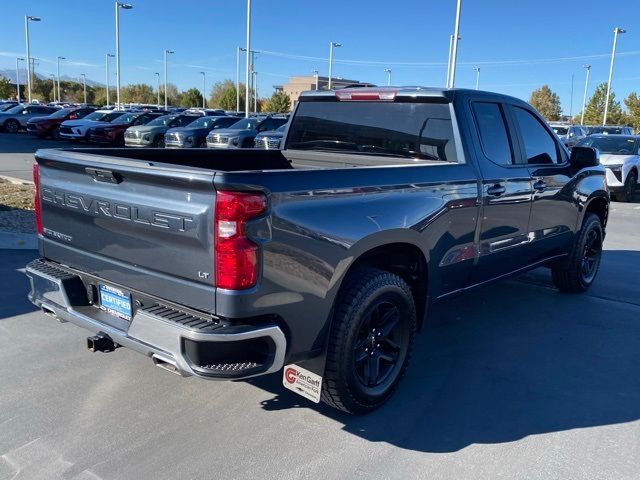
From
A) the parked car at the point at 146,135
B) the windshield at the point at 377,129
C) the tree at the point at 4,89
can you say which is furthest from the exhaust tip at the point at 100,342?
the tree at the point at 4,89

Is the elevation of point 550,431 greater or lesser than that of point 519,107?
lesser

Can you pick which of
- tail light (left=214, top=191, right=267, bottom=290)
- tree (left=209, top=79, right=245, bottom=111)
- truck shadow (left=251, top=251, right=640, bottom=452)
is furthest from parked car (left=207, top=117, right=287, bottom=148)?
tree (left=209, top=79, right=245, bottom=111)

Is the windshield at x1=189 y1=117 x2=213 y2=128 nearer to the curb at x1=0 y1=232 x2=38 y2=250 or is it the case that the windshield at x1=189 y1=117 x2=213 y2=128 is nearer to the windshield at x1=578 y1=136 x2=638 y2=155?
the windshield at x1=578 y1=136 x2=638 y2=155

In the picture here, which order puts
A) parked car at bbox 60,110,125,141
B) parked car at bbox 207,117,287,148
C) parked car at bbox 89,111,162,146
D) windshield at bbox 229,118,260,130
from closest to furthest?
parked car at bbox 207,117,287,148, windshield at bbox 229,118,260,130, parked car at bbox 89,111,162,146, parked car at bbox 60,110,125,141

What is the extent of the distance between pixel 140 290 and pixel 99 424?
2.97 ft

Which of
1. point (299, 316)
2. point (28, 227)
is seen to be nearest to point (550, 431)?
point (299, 316)

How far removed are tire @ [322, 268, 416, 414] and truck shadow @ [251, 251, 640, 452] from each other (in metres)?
0.19

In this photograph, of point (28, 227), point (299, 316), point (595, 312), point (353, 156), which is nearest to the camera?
point (299, 316)

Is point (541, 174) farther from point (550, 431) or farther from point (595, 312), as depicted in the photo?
point (550, 431)

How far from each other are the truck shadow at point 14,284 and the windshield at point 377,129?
278 centimetres

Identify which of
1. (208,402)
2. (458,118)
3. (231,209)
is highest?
(458,118)

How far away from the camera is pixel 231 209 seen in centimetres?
277

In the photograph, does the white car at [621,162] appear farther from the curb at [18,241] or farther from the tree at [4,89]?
the tree at [4,89]

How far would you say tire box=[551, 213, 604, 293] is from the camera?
6.23 metres
